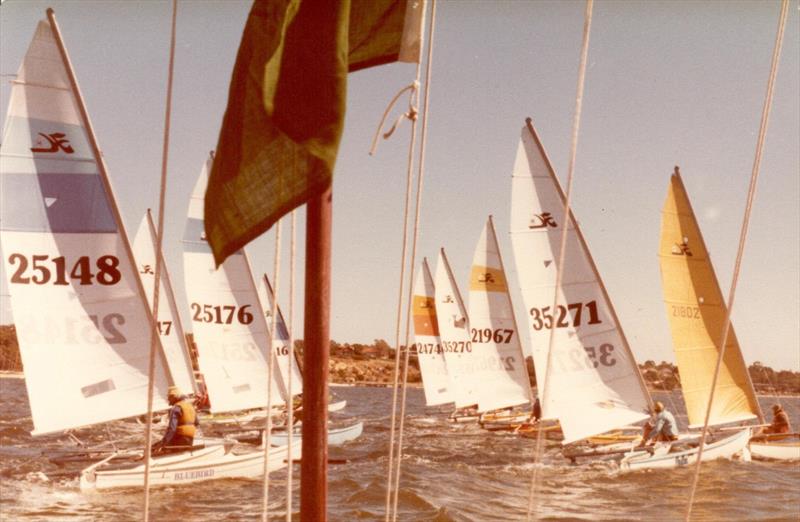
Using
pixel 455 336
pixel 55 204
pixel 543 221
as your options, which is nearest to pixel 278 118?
pixel 55 204

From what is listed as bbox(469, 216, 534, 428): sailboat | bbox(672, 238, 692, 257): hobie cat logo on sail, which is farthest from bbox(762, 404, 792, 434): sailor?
bbox(469, 216, 534, 428): sailboat

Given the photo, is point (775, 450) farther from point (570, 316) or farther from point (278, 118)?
point (278, 118)

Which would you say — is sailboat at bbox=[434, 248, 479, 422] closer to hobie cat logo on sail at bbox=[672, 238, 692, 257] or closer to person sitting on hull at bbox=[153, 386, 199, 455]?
hobie cat logo on sail at bbox=[672, 238, 692, 257]

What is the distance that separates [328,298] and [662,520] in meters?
10.6

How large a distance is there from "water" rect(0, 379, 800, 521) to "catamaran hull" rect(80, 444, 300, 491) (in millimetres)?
160

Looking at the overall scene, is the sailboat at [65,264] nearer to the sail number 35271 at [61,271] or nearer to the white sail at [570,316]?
the sail number 35271 at [61,271]

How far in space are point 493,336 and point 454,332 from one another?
12.8 ft

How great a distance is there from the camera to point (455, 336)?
3066 centimetres

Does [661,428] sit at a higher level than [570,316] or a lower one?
lower

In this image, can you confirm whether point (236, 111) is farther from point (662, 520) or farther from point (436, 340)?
point (436, 340)

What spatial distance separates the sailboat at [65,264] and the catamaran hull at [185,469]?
1.53m

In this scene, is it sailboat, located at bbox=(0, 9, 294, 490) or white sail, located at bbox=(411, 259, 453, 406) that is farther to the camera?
white sail, located at bbox=(411, 259, 453, 406)

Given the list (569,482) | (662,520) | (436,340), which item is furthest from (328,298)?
(436,340)

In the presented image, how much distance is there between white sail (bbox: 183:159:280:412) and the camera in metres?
19.7
